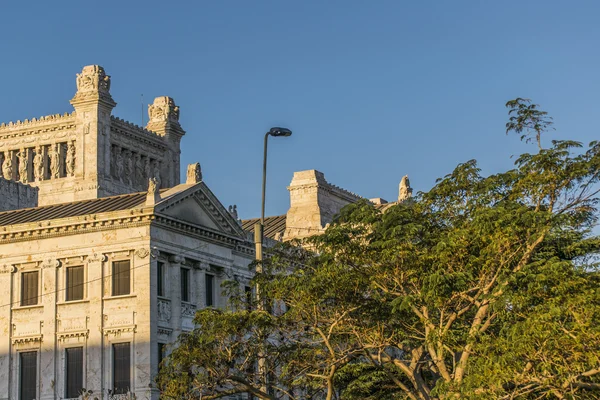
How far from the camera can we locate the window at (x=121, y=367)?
186ft

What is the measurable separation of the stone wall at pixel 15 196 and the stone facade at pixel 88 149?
28.4 feet

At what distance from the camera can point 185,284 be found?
60.6 metres

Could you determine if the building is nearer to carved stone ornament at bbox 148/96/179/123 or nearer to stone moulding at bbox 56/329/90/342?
stone moulding at bbox 56/329/90/342

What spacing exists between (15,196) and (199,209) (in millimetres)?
18421

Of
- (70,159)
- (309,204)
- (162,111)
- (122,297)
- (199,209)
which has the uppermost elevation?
(162,111)

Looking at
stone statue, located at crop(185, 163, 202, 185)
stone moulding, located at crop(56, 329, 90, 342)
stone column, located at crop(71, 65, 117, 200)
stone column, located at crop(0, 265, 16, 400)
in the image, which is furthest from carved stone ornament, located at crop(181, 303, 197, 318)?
stone column, located at crop(71, 65, 117, 200)

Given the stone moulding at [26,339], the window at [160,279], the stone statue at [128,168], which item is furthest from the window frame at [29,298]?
the stone statue at [128,168]

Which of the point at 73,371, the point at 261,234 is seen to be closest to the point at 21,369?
the point at 73,371

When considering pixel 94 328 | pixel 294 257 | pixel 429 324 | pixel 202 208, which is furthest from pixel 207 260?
pixel 429 324

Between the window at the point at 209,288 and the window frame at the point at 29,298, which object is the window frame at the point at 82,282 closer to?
the window frame at the point at 29,298

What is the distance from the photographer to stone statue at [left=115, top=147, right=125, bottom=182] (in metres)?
90.1

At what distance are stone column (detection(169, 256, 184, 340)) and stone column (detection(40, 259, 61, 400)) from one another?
534cm

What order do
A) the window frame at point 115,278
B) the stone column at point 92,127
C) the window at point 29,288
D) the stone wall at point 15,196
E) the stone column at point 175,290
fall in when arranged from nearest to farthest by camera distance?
the window frame at point 115,278 → the stone column at point 175,290 → the window at point 29,288 → the stone wall at point 15,196 → the stone column at point 92,127

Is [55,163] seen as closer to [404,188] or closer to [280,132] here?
[404,188]
